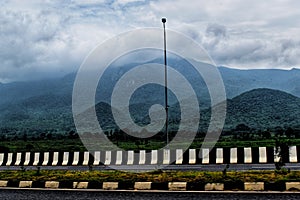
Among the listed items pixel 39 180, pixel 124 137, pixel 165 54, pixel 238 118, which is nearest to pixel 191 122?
pixel 238 118

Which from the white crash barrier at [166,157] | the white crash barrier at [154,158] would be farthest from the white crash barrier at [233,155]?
the white crash barrier at [154,158]

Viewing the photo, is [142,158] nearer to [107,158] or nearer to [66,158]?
[107,158]

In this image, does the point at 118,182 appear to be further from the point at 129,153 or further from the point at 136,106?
the point at 136,106

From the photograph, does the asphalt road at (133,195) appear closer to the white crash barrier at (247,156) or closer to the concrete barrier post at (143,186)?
the concrete barrier post at (143,186)

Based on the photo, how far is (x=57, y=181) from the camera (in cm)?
1532

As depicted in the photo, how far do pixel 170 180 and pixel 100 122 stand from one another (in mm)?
70105

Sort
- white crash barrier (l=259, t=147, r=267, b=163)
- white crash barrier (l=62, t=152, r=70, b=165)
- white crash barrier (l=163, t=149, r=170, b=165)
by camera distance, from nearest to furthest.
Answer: white crash barrier (l=259, t=147, r=267, b=163)
white crash barrier (l=163, t=149, r=170, b=165)
white crash barrier (l=62, t=152, r=70, b=165)

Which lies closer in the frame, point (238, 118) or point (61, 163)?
point (61, 163)

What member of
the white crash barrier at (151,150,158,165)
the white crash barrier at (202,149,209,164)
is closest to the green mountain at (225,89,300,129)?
the white crash barrier at (151,150,158,165)

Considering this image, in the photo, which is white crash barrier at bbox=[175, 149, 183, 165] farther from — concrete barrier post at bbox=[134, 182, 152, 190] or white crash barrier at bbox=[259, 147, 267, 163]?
concrete barrier post at bbox=[134, 182, 152, 190]

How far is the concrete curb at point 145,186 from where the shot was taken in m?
13.1

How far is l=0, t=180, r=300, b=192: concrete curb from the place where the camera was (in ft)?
43.1

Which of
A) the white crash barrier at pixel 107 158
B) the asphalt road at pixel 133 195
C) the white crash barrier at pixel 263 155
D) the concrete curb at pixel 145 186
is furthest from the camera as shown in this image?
the white crash barrier at pixel 107 158

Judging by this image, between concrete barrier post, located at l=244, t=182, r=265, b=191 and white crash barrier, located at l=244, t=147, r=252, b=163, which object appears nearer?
concrete barrier post, located at l=244, t=182, r=265, b=191
